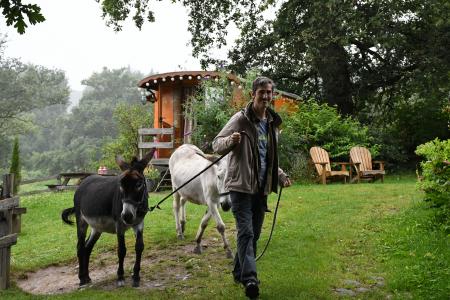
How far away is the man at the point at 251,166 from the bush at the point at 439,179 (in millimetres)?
3717

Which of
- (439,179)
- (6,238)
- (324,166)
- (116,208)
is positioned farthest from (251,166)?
(324,166)

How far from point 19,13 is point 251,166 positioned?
2.48m

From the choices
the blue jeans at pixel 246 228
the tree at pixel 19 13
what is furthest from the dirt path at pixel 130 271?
the tree at pixel 19 13

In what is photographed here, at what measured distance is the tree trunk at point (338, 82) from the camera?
2117cm

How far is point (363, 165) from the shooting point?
16.1 meters

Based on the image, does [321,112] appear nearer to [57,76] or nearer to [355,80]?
[355,80]

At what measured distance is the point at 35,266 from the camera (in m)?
7.38

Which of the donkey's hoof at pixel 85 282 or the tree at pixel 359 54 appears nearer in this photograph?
the donkey's hoof at pixel 85 282

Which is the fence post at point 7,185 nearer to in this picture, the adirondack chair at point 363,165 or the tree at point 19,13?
the tree at point 19,13

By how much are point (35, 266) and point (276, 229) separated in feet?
13.1

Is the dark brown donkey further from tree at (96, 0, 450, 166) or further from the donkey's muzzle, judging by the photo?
tree at (96, 0, 450, 166)

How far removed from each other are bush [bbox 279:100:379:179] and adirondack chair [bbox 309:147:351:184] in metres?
0.41

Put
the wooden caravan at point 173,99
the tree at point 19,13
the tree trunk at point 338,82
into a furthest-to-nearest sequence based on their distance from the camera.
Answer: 1. the tree trunk at point 338,82
2. the wooden caravan at point 173,99
3. the tree at point 19,13

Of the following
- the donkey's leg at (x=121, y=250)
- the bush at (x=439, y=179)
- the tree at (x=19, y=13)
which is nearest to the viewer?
the tree at (x=19, y=13)
